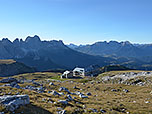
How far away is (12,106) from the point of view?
17766 mm

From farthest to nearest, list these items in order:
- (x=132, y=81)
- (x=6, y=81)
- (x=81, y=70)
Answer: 1. (x=81, y=70)
2. (x=132, y=81)
3. (x=6, y=81)

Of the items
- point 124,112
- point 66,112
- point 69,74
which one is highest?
point 66,112

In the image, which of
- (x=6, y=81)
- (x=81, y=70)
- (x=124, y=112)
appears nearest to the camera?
(x=124, y=112)

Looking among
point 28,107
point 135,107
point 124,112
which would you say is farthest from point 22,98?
point 135,107

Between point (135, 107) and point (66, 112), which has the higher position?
point (66, 112)

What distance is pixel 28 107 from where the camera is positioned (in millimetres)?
19406

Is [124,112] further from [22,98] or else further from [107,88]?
[107,88]

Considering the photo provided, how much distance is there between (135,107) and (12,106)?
21416 mm

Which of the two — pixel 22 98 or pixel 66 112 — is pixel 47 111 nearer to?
pixel 66 112

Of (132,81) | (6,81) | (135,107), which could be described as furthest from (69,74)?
(135,107)

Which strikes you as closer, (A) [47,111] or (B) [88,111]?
(A) [47,111]

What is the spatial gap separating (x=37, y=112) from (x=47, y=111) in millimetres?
1414

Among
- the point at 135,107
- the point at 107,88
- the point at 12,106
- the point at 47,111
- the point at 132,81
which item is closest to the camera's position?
the point at 12,106

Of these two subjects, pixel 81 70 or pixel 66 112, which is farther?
pixel 81 70
